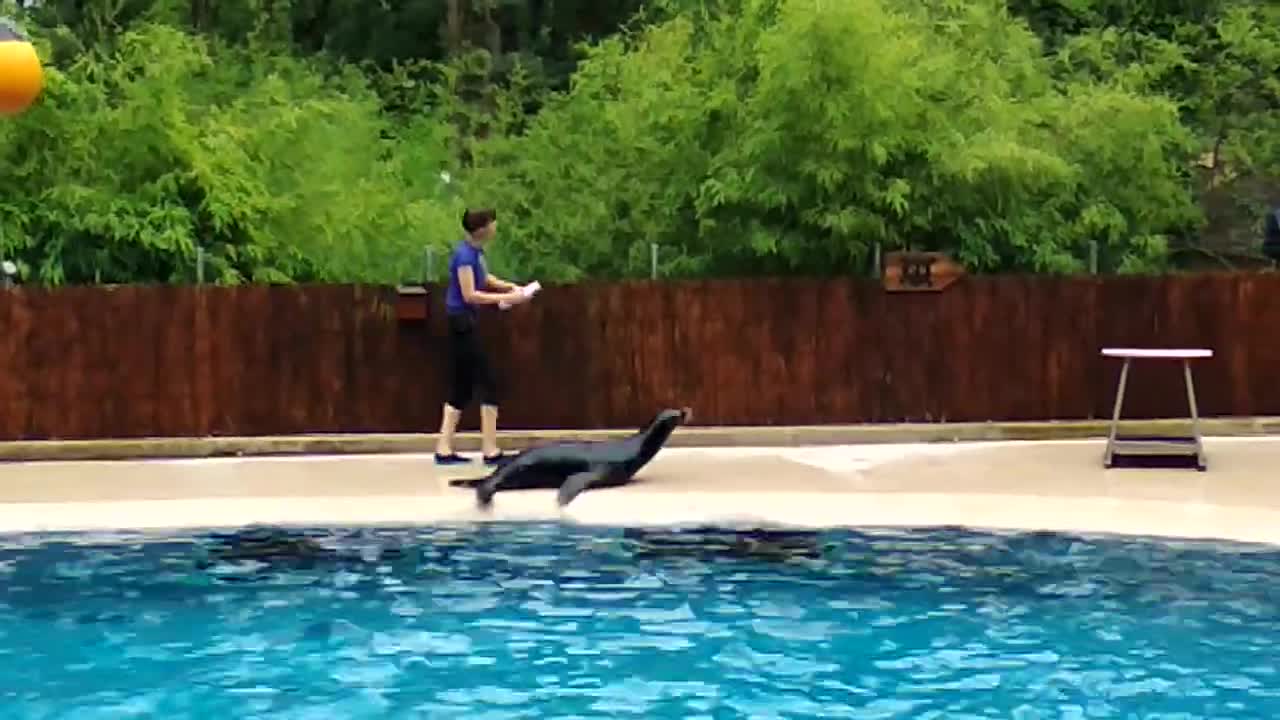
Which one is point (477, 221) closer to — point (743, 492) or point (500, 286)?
point (500, 286)

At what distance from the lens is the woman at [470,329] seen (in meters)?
10.7

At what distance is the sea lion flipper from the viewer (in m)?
9.17

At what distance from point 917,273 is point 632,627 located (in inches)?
238

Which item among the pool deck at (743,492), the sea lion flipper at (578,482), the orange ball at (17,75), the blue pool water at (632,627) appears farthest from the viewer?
the orange ball at (17,75)

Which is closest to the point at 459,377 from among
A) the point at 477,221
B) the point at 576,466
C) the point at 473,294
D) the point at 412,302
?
the point at 473,294

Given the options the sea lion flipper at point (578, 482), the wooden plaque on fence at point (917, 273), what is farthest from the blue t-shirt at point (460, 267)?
the wooden plaque on fence at point (917, 273)

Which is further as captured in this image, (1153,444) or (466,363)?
(466,363)

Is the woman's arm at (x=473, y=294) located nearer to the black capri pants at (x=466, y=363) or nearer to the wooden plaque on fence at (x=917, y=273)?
the black capri pants at (x=466, y=363)

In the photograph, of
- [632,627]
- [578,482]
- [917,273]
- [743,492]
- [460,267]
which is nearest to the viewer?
[632,627]

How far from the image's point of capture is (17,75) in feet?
32.6

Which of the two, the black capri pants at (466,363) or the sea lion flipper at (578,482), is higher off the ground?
the black capri pants at (466,363)

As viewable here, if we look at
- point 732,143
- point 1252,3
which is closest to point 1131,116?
point 732,143

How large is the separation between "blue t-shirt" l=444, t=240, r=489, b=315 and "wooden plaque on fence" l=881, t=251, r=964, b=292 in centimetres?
295

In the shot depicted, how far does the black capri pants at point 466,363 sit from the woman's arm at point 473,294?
0.12 metres
